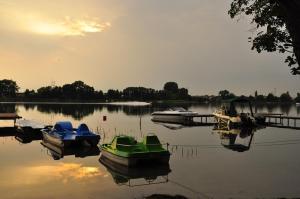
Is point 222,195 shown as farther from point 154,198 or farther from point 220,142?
point 220,142

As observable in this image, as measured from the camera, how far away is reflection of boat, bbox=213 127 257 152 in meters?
40.6

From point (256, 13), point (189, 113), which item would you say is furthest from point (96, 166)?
point (189, 113)

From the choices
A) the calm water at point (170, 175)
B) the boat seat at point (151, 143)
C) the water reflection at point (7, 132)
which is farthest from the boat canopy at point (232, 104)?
the boat seat at point (151, 143)

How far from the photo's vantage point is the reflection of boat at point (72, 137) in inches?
1464

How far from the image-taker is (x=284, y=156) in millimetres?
34000

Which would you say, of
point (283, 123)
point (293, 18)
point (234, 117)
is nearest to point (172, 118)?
point (234, 117)

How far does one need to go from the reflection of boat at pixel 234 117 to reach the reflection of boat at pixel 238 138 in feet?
8.34

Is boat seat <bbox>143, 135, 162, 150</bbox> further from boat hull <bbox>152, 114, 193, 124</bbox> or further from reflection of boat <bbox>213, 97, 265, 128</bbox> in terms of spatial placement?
boat hull <bbox>152, 114, 193, 124</bbox>

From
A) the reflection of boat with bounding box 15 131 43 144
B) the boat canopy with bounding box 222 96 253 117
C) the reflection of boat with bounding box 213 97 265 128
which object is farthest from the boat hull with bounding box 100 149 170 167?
the boat canopy with bounding box 222 96 253 117

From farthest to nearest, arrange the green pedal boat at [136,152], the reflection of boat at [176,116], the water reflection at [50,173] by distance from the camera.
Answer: the reflection of boat at [176,116], the green pedal boat at [136,152], the water reflection at [50,173]

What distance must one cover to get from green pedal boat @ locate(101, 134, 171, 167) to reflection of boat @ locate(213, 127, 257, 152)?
41.3 ft

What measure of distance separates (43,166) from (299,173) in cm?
1766

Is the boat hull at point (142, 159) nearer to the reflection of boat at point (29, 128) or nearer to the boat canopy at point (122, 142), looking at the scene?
the boat canopy at point (122, 142)

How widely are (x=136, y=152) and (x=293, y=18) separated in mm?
18460
